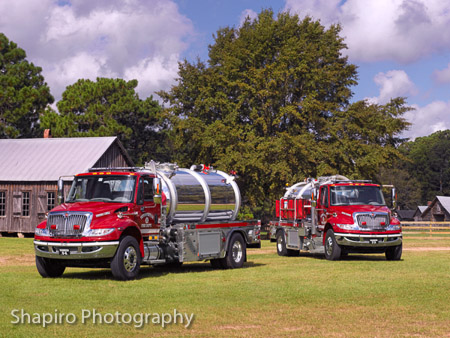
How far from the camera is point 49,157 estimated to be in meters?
47.3

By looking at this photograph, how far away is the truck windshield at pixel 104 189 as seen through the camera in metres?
18.6

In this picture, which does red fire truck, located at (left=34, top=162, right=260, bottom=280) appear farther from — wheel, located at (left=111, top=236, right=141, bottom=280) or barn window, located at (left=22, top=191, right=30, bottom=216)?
barn window, located at (left=22, top=191, right=30, bottom=216)

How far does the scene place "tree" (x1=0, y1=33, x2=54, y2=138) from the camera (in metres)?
64.3

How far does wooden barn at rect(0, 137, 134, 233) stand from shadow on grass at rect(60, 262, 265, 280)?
22.9m

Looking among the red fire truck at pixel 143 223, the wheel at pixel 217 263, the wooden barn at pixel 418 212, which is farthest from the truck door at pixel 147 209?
the wooden barn at pixel 418 212

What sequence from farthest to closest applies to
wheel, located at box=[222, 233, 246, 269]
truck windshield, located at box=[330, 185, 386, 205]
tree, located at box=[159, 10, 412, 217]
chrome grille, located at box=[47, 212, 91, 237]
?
tree, located at box=[159, 10, 412, 217] → truck windshield, located at box=[330, 185, 386, 205] → wheel, located at box=[222, 233, 246, 269] → chrome grille, located at box=[47, 212, 91, 237]

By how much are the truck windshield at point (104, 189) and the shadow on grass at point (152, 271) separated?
201cm

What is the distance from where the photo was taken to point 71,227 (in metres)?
17.3

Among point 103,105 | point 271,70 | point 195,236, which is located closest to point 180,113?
point 271,70

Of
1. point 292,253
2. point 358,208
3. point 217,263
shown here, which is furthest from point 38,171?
point 217,263

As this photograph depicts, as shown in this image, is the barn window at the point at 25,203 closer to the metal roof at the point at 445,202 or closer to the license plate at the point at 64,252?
the license plate at the point at 64,252

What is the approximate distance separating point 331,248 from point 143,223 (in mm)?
9188

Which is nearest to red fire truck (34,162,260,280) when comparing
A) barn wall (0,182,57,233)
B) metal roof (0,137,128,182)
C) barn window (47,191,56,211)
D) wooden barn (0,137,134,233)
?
wooden barn (0,137,134,233)

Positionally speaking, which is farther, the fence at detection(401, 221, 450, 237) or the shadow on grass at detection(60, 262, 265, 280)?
the fence at detection(401, 221, 450, 237)
